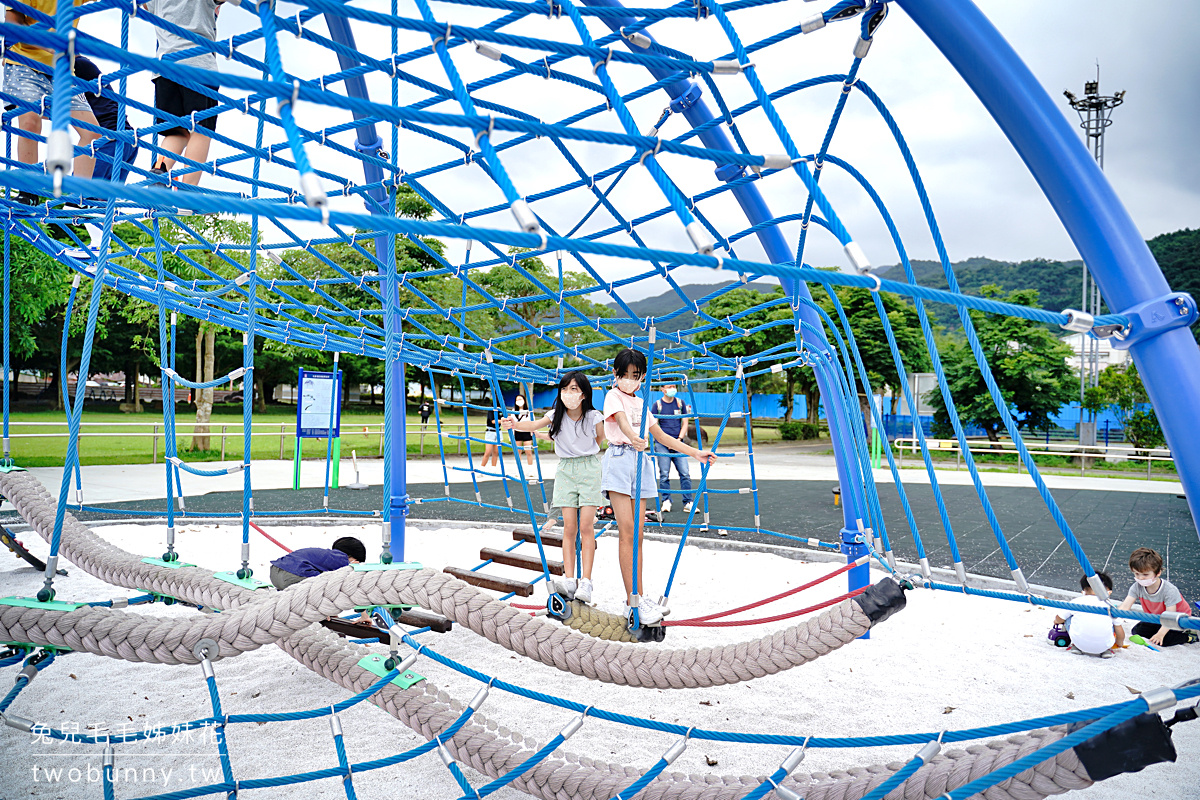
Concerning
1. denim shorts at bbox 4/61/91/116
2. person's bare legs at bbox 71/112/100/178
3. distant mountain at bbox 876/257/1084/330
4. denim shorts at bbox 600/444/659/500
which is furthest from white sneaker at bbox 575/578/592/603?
distant mountain at bbox 876/257/1084/330

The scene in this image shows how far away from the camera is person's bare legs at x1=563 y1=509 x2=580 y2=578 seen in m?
3.70

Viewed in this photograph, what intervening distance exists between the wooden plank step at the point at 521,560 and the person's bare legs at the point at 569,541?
0.12m

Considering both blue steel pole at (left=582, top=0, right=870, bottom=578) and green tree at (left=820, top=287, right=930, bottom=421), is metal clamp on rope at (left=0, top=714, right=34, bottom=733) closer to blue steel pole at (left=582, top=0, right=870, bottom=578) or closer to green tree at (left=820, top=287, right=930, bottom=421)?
blue steel pole at (left=582, top=0, right=870, bottom=578)

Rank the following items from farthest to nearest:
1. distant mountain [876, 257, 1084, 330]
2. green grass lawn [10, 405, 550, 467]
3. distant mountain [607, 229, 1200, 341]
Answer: distant mountain [876, 257, 1084, 330]
distant mountain [607, 229, 1200, 341]
green grass lawn [10, 405, 550, 467]

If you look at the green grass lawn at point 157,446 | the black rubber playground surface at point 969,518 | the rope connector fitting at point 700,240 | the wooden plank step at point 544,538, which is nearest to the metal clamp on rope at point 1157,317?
the rope connector fitting at point 700,240

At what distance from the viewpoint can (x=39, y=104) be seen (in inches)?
111

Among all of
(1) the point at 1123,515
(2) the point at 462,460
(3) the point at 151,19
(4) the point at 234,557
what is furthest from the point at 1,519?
(1) the point at 1123,515

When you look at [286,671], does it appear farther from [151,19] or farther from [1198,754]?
[1198,754]

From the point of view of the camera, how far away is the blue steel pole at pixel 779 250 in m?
3.26

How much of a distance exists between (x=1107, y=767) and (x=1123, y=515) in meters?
9.22

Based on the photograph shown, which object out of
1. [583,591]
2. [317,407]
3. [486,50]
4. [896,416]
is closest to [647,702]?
[583,591]

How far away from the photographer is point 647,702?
3.12 m

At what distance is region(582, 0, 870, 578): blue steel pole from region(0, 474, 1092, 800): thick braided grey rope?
1.87 m

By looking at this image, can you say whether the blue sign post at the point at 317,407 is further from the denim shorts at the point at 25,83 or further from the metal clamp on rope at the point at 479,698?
the metal clamp on rope at the point at 479,698
